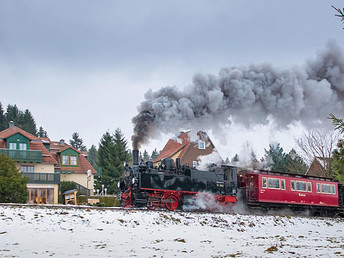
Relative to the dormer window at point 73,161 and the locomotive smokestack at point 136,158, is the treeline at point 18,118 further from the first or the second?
the locomotive smokestack at point 136,158

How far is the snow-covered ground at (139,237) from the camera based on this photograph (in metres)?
9.16

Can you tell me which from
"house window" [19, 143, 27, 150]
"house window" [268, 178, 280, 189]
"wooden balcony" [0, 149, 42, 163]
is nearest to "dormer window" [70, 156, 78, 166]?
"house window" [19, 143, 27, 150]

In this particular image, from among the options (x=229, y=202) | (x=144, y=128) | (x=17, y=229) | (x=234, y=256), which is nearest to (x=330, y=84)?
(x=229, y=202)

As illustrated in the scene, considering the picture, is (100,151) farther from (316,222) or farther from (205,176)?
(316,222)

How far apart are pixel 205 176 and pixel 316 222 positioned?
6219 millimetres

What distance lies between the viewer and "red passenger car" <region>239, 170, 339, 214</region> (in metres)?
24.4

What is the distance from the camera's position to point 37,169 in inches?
1484

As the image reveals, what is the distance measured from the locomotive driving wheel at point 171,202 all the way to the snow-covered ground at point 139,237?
15.0 feet

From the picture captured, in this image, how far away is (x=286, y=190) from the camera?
25562mm

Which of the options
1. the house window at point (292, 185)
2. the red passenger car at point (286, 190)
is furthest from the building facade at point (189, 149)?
the house window at point (292, 185)

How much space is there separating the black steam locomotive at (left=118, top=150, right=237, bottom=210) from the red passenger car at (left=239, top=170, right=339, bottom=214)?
1637 mm

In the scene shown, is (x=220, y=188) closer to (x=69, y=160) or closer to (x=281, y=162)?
(x=69, y=160)

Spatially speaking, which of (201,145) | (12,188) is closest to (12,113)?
(201,145)

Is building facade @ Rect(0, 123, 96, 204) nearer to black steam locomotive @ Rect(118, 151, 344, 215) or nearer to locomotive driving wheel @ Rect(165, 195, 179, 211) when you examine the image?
black steam locomotive @ Rect(118, 151, 344, 215)
